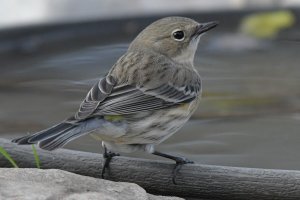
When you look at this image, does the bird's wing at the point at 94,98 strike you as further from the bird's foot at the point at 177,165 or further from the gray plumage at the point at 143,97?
the bird's foot at the point at 177,165

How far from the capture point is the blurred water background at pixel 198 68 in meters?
6.02

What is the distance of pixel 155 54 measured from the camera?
533 cm

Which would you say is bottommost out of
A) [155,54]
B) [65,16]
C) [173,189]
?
[173,189]

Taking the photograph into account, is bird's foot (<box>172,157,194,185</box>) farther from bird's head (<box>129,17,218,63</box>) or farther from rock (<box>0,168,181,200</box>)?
bird's head (<box>129,17,218,63</box>)

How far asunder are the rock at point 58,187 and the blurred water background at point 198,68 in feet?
5.70

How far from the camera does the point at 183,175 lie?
4316 mm

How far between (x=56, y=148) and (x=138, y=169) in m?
0.46

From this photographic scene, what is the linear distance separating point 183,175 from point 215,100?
2634mm

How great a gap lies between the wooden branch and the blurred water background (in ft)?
3.94

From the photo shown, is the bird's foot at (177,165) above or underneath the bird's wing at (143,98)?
underneath

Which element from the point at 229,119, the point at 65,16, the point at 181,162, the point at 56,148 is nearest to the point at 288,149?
the point at 229,119

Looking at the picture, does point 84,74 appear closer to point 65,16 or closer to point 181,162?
point 65,16

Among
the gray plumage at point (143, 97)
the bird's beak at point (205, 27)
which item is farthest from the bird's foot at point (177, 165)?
the bird's beak at point (205, 27)

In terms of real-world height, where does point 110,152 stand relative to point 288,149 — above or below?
below
